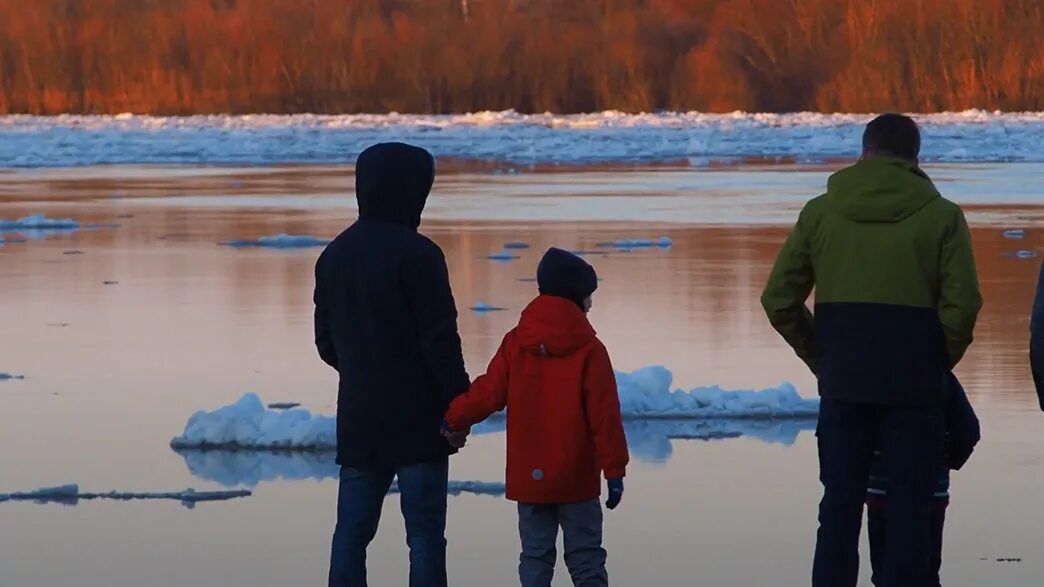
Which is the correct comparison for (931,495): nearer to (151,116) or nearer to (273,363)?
(273,363)

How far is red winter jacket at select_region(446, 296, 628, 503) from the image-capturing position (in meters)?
4.99

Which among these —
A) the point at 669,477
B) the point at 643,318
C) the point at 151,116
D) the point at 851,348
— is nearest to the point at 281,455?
the point at 669,477

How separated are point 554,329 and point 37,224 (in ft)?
41.5

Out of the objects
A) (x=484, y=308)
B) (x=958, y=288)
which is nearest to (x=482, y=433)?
(x=958, y=288)

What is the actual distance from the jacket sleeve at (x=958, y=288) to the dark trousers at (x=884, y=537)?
1.59 ft

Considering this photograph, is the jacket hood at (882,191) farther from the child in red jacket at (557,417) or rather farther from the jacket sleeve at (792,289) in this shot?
the child in red jacket at (557,417)

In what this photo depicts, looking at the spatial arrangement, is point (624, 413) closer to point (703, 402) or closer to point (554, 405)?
point (703, 402)

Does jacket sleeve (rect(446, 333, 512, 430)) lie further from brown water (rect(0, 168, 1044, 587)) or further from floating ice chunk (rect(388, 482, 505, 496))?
floating ice chunk (rect(388, 482, 505, 496))

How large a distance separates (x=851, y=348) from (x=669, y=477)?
2.04 m

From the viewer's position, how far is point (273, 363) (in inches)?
368

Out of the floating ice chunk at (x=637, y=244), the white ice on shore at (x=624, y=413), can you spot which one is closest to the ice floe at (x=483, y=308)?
the white ice on shore at (x=624, y=413)

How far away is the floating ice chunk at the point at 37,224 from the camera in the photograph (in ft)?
55.5

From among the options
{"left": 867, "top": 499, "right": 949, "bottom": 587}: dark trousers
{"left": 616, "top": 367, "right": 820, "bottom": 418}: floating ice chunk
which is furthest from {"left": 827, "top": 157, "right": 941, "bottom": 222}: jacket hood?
{"left": 616, "top": 367, "right": 820, "bottom": 418}: floating ice chunk

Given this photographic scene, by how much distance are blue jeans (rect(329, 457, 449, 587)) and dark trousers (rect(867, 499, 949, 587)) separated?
1.09 meters
